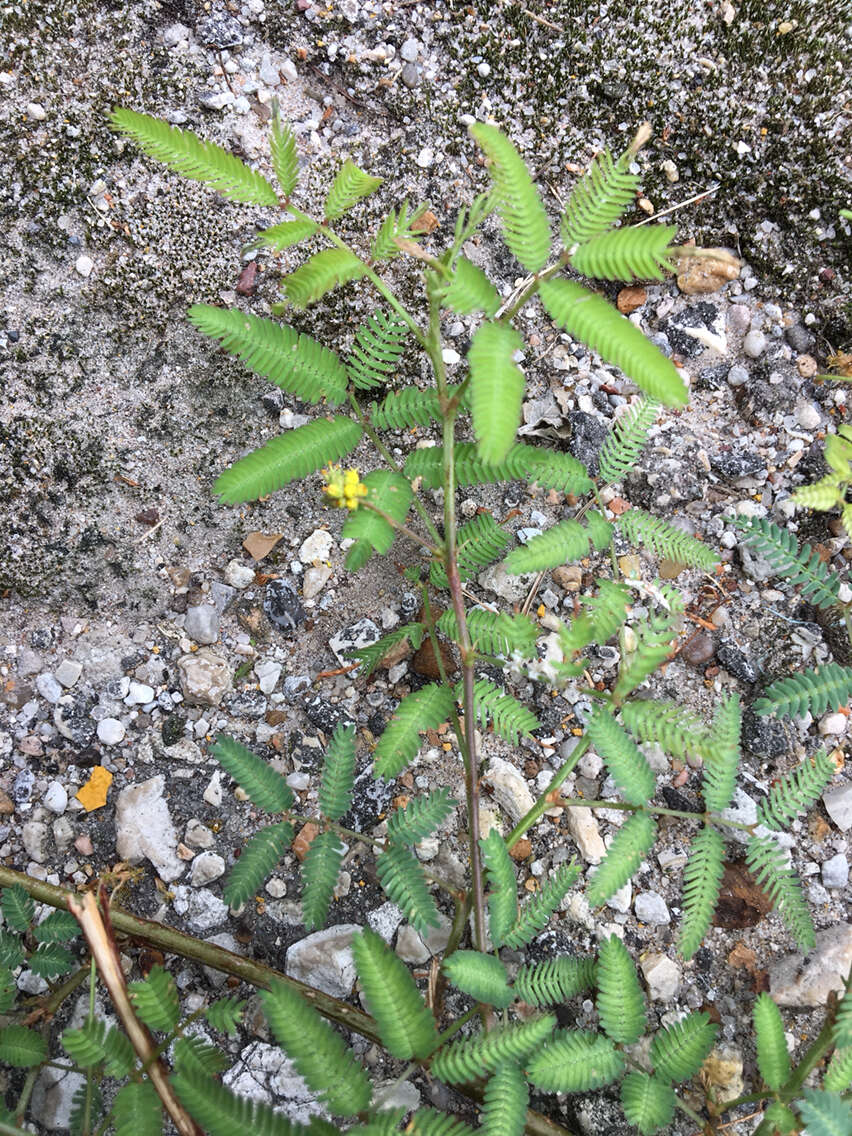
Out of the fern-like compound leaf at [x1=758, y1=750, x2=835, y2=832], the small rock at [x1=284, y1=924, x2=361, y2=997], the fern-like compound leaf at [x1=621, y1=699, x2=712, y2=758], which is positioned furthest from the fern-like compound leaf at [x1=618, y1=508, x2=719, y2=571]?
the small rock at [x1=284, y1=924, x2=361, y2=997]

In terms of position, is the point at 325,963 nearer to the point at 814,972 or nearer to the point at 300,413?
the point at 814,972

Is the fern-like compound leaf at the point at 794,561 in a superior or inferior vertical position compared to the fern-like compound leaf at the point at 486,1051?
superior

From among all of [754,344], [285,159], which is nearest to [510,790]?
[754,344]

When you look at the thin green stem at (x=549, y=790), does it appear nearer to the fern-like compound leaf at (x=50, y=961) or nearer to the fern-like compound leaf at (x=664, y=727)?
the fern-like compound leaf at (x=664, y=727)

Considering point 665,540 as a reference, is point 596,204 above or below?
above

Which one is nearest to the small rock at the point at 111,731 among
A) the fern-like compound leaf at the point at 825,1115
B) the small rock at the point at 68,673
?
the small rock at the point at 68,673

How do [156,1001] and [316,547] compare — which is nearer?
[156,1001]

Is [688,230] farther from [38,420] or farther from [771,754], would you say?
[38,420]
